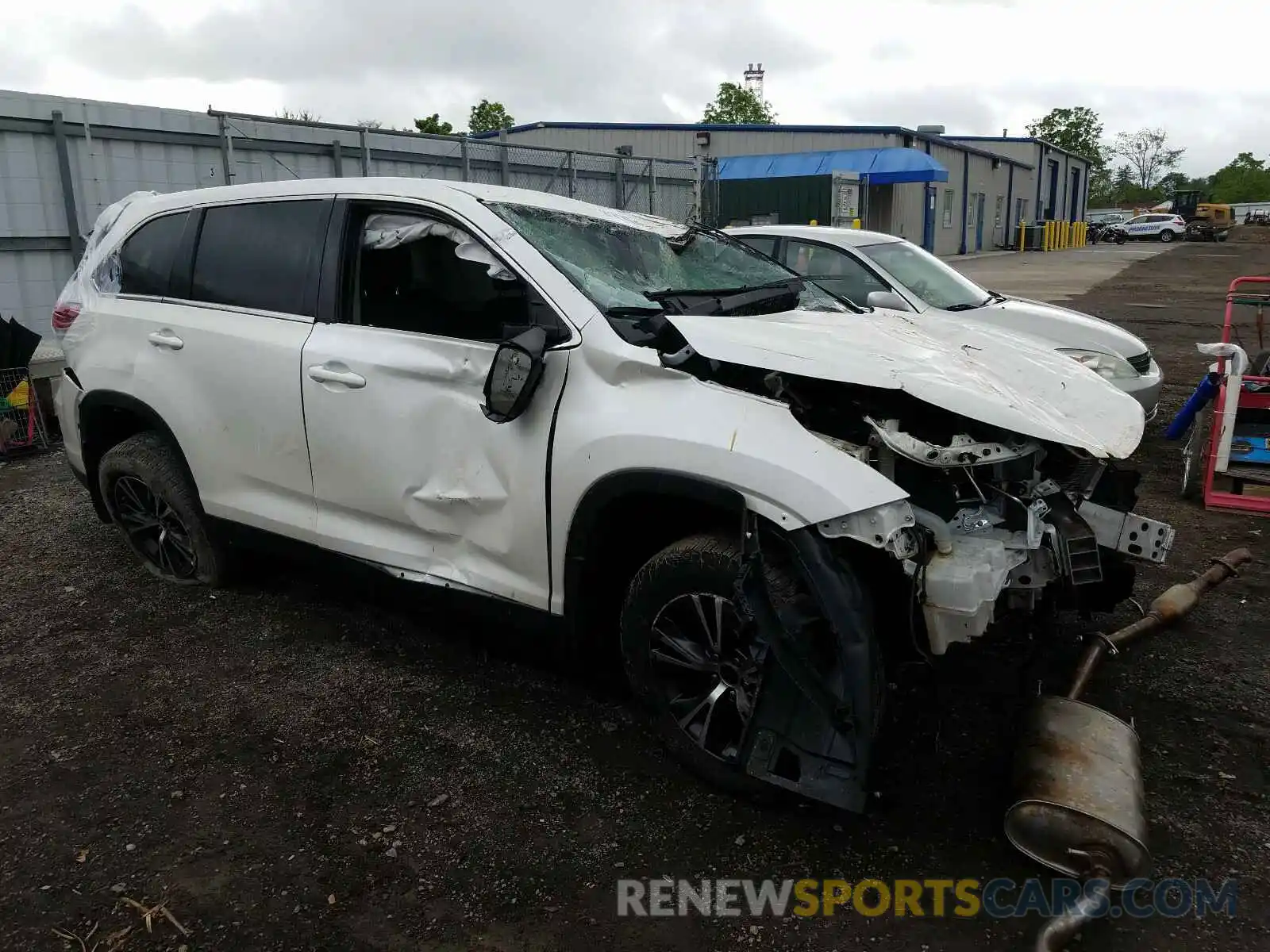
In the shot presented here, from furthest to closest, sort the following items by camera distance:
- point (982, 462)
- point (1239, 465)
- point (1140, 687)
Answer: point (1239, 465)
point (1140, 687)
point (982, 462)

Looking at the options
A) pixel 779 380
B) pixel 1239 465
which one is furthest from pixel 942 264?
pixel 779 380

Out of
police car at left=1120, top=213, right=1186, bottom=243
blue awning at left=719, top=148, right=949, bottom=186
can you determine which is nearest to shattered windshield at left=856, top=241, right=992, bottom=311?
blue awning at left=719, top=148, right=949, bottom=186

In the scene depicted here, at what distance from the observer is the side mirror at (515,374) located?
2.96 meters

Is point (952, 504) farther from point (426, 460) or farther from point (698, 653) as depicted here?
point (426, 460)

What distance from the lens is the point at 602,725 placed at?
3.39 meters

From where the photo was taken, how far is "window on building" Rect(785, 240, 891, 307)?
6.95 m

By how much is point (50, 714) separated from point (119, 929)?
140 cm

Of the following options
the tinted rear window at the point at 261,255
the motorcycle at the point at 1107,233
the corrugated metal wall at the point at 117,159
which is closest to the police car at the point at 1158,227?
the motorcycle at the point at 1107,233

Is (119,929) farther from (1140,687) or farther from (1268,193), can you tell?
(1268,193)

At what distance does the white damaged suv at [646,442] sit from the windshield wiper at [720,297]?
20 millimetres

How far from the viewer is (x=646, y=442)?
2.85 m

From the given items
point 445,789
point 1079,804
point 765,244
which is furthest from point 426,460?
point 765,244

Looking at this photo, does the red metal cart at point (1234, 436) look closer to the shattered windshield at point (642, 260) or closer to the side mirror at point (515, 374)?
the shattered windshield at point (642, 260)

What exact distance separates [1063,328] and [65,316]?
21.1 feet
